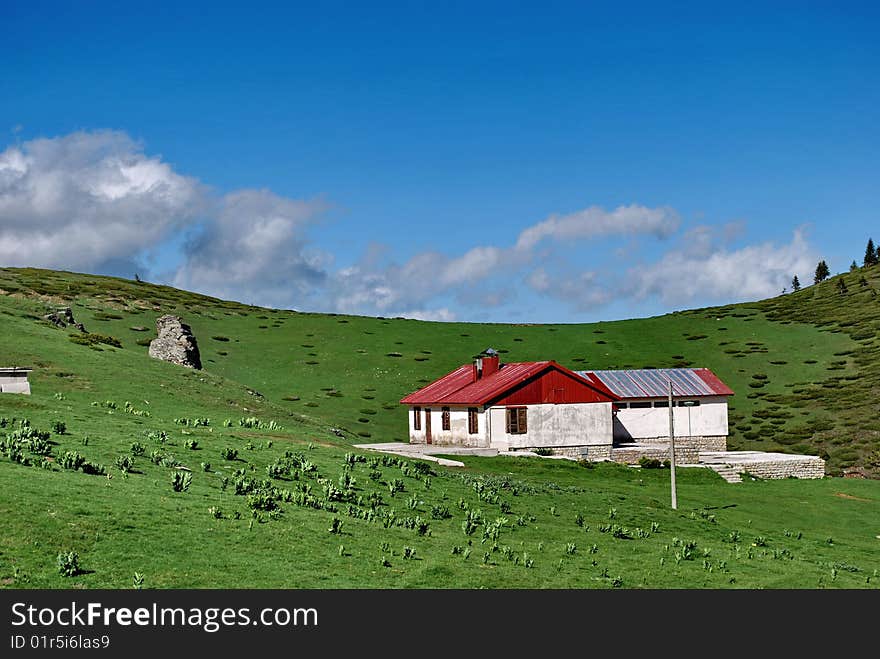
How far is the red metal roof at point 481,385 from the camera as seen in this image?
70.2 metres

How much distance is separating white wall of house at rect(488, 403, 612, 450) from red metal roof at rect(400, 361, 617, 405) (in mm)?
1723

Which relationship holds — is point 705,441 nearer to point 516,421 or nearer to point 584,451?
point 584,451

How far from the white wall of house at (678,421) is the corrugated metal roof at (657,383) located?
0.98 meters

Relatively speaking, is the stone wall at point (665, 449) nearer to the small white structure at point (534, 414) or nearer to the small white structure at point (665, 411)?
the small white structure at point (665, 411)

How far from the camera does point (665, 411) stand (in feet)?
263

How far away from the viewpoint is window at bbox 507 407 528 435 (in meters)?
69.2

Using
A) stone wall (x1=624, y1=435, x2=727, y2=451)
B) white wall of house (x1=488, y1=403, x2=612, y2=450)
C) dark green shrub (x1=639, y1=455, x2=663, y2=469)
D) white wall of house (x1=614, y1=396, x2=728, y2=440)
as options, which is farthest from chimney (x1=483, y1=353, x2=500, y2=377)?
dark green shrub (x1=639, y1=455, x2=663, y2=469)

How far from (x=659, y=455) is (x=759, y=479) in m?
8.68

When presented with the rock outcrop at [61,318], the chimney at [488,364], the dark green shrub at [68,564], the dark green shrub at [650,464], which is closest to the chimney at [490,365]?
the chimney at [488,364]

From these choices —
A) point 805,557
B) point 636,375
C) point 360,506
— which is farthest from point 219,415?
point 636,375

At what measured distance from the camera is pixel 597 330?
136 m

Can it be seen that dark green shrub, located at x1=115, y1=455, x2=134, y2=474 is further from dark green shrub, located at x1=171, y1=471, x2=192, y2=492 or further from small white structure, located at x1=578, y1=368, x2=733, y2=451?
small white structure, located at x1=578, y1=368, x2=733, y2=451

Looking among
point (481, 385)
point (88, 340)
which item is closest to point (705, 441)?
point (481, 385)
